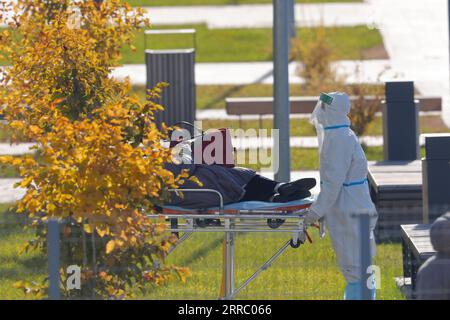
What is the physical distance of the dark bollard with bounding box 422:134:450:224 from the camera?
404 inches

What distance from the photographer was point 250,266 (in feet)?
32.6

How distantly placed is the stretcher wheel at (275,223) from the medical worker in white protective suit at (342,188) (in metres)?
0.28

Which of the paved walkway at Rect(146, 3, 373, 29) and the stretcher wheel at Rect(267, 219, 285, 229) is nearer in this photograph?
the stretcher wheel at Rect(267, 219, 285, 229)

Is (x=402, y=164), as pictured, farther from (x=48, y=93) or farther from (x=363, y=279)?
(x=363, y=279)

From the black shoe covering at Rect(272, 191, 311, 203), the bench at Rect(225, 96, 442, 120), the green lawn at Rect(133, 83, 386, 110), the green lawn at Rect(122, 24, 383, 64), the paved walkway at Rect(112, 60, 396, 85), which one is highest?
the green lawn at Rect(122, 24, 383, 64)

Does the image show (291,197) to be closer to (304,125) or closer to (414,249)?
(414,249)

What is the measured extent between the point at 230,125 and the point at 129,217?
11.1m

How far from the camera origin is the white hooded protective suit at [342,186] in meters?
8.29

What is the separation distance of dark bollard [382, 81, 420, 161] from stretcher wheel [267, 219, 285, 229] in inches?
193

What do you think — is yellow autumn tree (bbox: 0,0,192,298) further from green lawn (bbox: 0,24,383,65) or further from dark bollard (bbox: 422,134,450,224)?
green lawn (bbox: 0,24,383,65)

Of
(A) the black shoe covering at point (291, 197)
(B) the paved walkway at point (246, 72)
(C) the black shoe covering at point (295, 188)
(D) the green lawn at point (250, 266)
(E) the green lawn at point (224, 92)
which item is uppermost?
(B) the paved walkway at point (246, 72)

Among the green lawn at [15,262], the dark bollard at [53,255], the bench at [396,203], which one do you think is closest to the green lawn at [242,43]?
the bench at [396,203]

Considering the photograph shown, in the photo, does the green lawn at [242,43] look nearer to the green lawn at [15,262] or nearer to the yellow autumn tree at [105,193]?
the green lawn at [15,262]

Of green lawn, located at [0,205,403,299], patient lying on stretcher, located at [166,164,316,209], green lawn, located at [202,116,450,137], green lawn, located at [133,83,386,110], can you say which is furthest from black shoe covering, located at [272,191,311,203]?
green lawn, located at [133,83,386,110]
